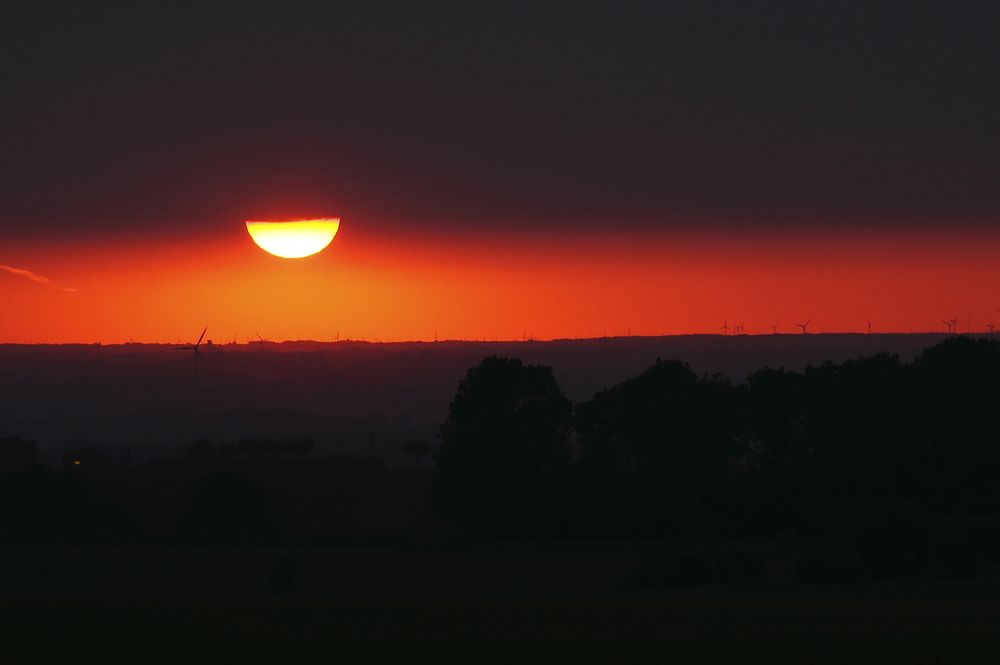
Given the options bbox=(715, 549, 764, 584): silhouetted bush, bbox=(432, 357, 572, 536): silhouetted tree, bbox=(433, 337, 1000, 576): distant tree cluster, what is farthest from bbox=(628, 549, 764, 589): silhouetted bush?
bbox=(432, 357, 572, 536): silhouetted tree

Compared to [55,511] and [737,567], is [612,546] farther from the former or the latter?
[55,511]

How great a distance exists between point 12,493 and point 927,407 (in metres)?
70.0

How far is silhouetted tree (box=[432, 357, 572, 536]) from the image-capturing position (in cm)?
10612

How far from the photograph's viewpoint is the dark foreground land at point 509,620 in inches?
1948

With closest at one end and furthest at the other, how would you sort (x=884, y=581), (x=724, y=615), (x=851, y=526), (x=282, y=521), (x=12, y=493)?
1. (x=724, y=615)
2. (x=884, y=581)
3. (x=851, y=526)
4. (x=12, y=493)
5. (x=282, y=521)

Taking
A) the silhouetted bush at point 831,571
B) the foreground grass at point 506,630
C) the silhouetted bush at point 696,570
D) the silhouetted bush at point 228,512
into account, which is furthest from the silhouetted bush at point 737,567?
the silhouetted bush at point 228,512

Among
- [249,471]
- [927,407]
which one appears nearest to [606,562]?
[927,407]

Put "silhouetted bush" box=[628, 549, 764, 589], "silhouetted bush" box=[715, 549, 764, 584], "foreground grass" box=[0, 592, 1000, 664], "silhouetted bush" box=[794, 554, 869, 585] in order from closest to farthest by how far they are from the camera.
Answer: "foreground grass" box=[0, 592, 1000, 664] < "silhouetted bush" box=[794, 554, 869, 585] < "silhouetted bush" box=[628, 549, 764, 589] < "silhouetted bush" box=[715, 549, 764, 584]

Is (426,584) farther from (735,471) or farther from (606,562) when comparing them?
(735,471)

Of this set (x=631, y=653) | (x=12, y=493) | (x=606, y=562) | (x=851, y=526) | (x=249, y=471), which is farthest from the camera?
(x=249, y=471)

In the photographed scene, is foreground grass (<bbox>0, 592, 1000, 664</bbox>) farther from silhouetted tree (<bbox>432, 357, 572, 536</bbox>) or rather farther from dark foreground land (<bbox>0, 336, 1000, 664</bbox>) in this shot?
silhouetted tree (<bbox>432, 357, 572, 536</bbox>)

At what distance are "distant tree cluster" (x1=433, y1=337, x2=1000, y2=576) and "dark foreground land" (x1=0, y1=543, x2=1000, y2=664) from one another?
12.5 meters

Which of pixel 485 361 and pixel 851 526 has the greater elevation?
pixel 485 361

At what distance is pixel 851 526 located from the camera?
278 ft
